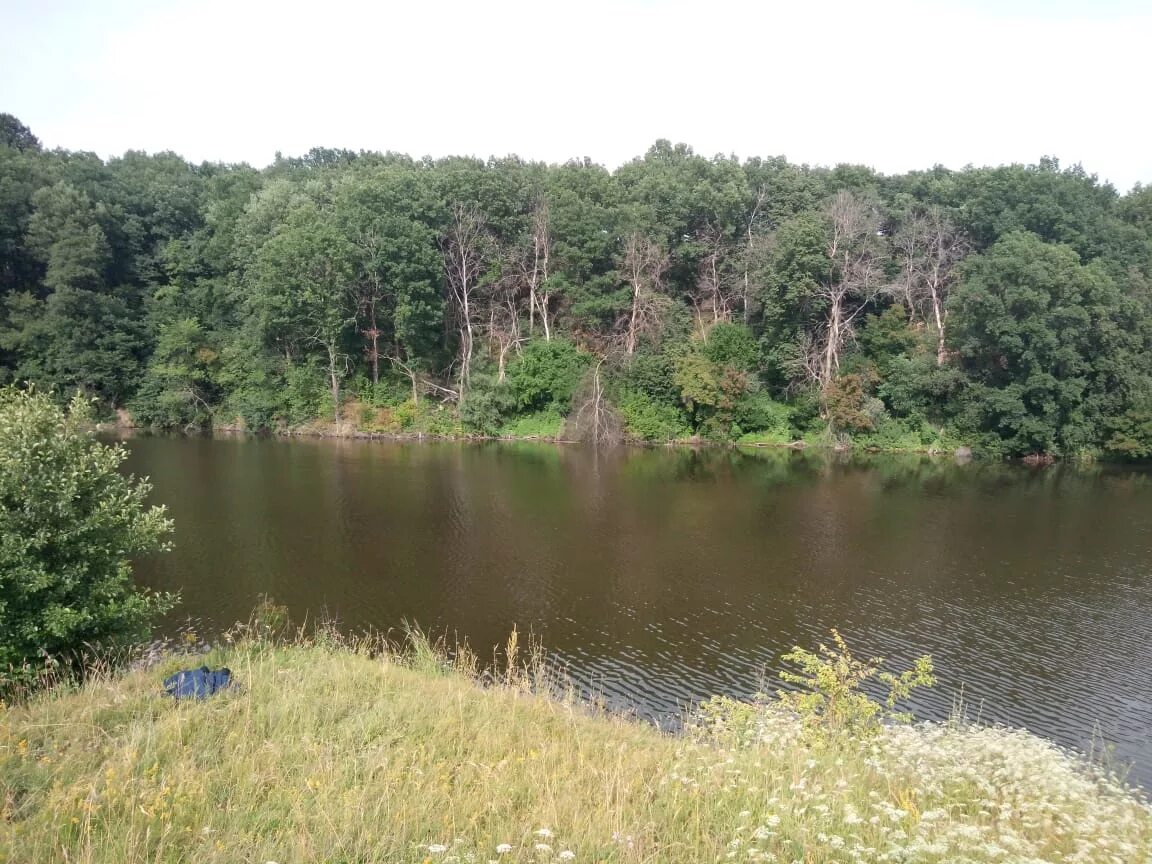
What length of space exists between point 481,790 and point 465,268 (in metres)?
43.6

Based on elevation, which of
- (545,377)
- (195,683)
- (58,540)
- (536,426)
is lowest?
(536,426)

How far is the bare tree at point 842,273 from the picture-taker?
43.0 m

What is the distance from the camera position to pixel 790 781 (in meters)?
5.52

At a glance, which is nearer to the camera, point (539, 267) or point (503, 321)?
point (539, 267)

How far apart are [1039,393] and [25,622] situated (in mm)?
44802

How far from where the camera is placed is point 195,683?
292 inches

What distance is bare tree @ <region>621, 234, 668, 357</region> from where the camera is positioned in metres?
45.6

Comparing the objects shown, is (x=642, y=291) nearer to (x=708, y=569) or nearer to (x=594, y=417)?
(x=594, y=417)

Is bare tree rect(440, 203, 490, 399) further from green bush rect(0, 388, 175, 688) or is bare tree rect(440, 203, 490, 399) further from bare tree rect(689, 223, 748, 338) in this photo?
green bush rect(0, 388, 175, 688)

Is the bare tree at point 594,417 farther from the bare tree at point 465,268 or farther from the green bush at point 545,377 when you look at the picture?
the bare tree at point 465,268

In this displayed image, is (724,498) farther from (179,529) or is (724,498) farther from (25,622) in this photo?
(25,622)

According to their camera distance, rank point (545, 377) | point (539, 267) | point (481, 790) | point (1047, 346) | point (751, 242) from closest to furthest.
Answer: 1. point (481, 790)
2. point (1047, 346)
3. point (545, 377)
4. point (751, 242)
5. point (539, 267)

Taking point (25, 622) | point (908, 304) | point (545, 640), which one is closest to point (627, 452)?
point (908, 304)

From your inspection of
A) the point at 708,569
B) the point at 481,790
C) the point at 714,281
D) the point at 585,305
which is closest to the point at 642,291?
the point at 585,305
